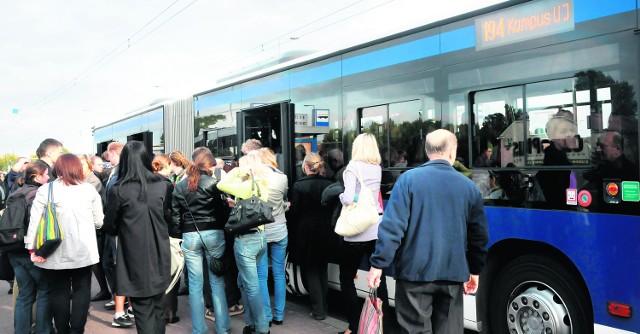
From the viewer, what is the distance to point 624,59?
4.02 m

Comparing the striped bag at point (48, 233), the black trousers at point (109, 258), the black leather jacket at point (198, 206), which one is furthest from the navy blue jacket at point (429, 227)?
the black trousers at point (109, 258)

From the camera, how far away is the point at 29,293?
5434 millimetres

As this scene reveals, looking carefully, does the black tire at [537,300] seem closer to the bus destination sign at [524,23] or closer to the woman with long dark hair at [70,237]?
the bus destination sign at [524,23]

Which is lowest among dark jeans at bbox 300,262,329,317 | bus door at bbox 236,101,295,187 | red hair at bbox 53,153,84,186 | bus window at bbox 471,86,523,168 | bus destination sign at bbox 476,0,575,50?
dark jeans at bbox 300,262,329,317

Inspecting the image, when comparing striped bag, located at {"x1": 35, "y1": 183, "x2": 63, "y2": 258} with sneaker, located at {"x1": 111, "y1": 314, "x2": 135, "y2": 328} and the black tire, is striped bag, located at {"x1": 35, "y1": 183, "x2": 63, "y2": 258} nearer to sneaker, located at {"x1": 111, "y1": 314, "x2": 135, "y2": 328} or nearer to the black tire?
sneaker, located at {"x1": 111, "y1": 314, "x2": 135, "y2": 328}

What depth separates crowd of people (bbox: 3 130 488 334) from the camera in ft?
12.1

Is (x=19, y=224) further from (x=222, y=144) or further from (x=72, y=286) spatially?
(x=222, y=144)

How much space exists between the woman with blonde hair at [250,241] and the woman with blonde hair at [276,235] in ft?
1.25

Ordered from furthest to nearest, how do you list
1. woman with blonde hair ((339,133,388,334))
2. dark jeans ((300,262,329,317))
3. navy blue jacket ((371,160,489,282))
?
1. dark jeans ((300,262,329,317))
2. woman with blonde hair ((339,133,388,334))
3. navy blue jacket ((371,160,489,282))

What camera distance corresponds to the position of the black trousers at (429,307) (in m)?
3.61

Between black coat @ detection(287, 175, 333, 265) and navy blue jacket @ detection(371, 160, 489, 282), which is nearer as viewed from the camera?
navy blue jacket @ detection(371, 160, 489, 282)

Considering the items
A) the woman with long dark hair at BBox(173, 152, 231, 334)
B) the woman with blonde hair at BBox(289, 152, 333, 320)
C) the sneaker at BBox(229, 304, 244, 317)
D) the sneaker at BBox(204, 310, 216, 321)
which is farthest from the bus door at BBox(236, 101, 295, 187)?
the woman with long dark hair at BBox(173, 152, 231, 334)

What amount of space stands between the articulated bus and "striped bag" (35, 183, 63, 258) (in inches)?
129

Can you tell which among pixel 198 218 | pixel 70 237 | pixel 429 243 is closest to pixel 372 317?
pixel 429 243
